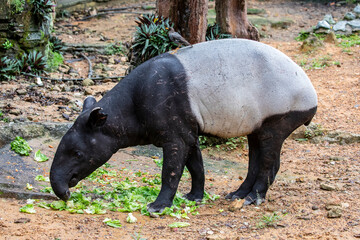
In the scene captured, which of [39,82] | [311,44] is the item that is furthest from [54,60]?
[311,44]

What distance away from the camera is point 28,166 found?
6277mm

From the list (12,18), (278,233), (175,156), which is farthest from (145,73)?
(12,18)

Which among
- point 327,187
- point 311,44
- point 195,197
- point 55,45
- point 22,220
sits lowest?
point 195,197

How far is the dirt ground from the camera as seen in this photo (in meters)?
4.66

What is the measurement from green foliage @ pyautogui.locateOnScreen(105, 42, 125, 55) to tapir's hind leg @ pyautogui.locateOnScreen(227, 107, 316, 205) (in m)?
9.88

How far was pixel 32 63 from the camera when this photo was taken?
12.0m

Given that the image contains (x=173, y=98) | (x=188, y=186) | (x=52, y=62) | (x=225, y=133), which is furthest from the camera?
(x=52, y=62)

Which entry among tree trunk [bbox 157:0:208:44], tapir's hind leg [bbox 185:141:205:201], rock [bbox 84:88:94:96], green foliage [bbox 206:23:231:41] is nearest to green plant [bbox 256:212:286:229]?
tapir's hind leg [bbox 185:141:205:201]

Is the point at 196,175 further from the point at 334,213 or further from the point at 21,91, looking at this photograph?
the point at 21,91

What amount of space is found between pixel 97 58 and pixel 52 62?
1.87 m

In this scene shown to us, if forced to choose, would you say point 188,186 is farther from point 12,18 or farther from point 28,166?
point 12,18

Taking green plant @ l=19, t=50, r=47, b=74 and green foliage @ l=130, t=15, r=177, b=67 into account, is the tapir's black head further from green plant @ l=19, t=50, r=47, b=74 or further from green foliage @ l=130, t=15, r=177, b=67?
green plant @ l=19, t=50, r=47, b=74

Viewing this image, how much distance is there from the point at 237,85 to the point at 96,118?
5.20ft

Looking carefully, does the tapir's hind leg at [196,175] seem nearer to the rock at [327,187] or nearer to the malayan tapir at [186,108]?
the malayan tapir at [186,108]
